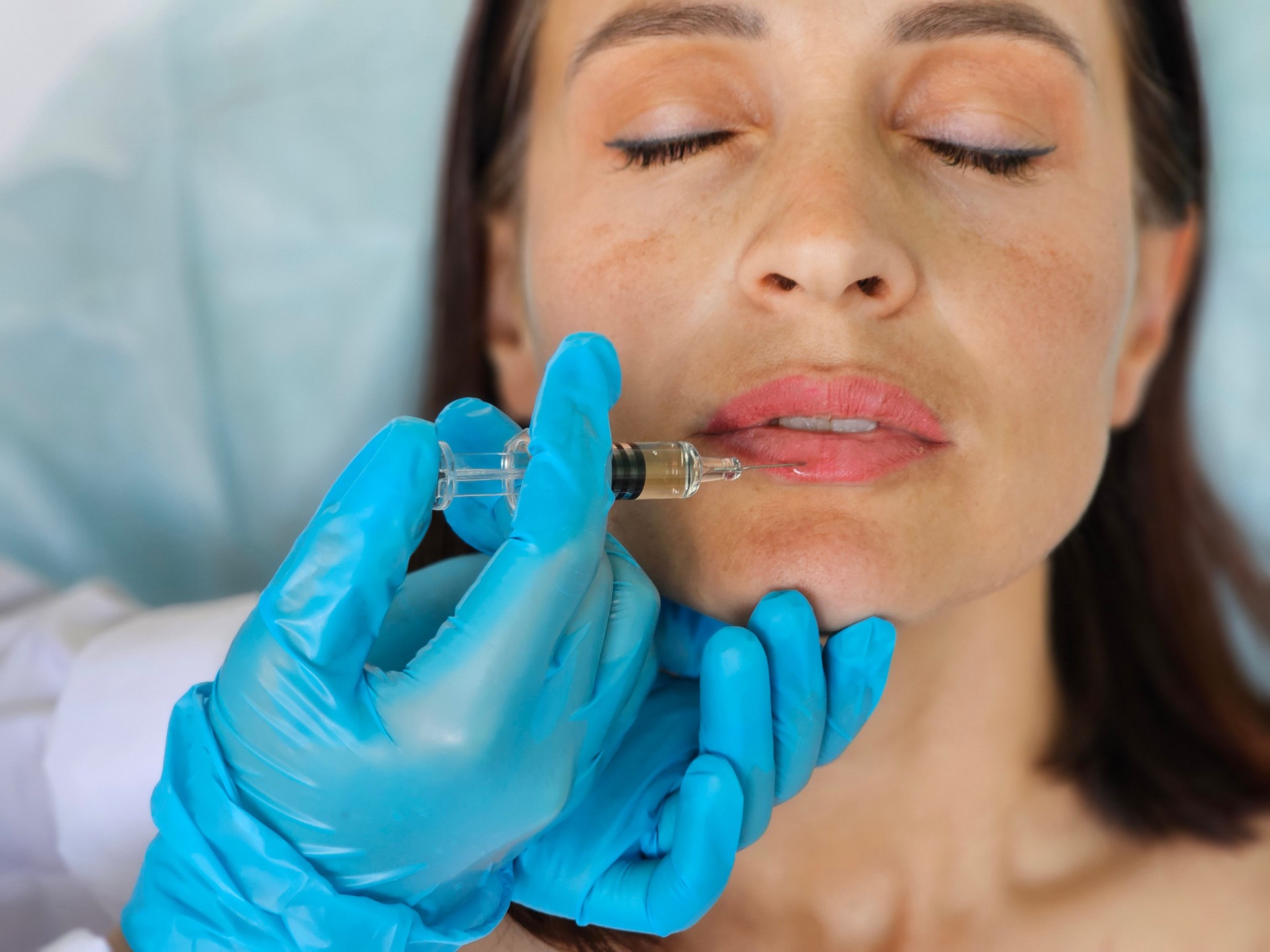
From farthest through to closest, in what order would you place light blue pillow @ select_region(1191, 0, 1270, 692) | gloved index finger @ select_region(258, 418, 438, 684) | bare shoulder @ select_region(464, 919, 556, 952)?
light blue pillow @ select_region(1191, 0, 1270, 692), bare shoulder @ select_region(464, 919, 556, 952), gloved index finger @ select_region(258, 418, 438, 684)

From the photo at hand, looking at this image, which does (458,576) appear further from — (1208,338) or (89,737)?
(1208,338)

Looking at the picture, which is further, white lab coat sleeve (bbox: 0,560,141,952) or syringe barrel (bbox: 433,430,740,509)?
white lab coat sleeve (bbox: 0,560,141,952)

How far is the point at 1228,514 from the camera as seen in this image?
6.50 ft

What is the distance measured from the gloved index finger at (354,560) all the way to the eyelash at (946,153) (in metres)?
0.49

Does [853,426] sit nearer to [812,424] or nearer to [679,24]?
[812,424]

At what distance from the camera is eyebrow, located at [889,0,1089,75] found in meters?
1.09

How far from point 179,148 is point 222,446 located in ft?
1.75

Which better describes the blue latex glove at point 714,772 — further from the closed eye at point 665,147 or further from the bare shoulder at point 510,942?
the closed eye at point 665,147

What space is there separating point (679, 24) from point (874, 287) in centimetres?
37

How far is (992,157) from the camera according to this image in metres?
1.16

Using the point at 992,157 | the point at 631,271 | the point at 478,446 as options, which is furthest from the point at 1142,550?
the point at 478,446

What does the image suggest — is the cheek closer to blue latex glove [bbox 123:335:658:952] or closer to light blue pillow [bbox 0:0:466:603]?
blue latex glove [bbox 123:335:658:952]

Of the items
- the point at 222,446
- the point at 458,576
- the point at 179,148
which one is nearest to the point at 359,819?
the point at 458,576

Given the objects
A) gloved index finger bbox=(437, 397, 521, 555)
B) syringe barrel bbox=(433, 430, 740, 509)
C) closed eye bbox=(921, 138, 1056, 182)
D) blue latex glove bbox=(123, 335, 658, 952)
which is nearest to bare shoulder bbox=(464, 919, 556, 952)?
blue latex glove bbox=(123, 335, 658, 952)
